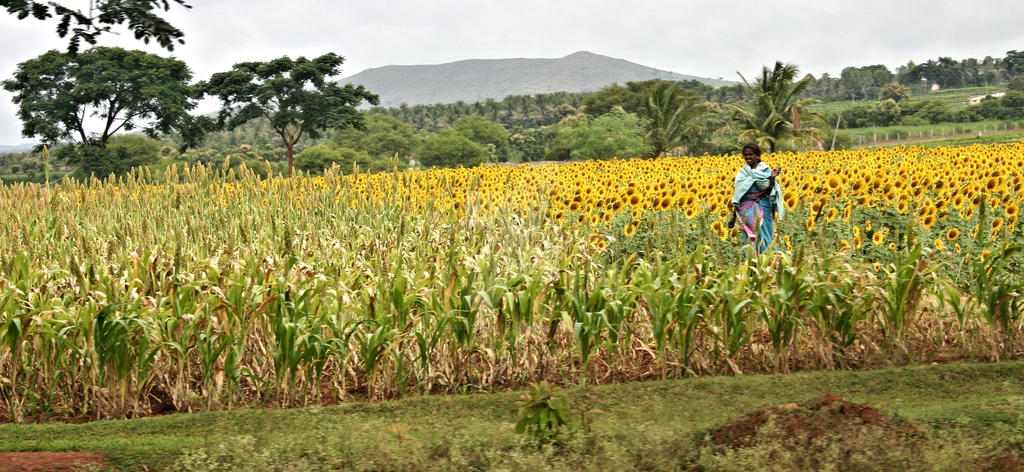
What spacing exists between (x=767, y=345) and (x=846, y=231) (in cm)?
375

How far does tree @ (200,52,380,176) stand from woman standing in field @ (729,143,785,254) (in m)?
36.0

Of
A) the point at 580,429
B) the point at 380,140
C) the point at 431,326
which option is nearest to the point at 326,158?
the point at 380,140

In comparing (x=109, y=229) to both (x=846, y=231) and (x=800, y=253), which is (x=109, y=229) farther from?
(x=846, y=231)

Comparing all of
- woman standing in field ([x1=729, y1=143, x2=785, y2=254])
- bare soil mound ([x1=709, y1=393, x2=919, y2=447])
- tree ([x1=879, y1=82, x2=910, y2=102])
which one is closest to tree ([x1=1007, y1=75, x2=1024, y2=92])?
tree ([x1=879, y1=82, x2=910, y2=102])

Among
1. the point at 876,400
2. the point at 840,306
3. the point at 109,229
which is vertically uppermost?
the point at 109,229

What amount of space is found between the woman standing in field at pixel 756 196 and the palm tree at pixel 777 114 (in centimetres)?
3052

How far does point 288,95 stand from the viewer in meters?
44.6

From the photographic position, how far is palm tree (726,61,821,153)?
128ft

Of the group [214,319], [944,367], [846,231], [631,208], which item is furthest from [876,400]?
[631,208]

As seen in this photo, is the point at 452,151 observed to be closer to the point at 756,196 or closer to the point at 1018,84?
the point at 756,196

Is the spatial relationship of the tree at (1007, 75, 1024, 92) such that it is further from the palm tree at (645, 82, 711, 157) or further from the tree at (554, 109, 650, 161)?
the tree at (554, 109, 650, 161)

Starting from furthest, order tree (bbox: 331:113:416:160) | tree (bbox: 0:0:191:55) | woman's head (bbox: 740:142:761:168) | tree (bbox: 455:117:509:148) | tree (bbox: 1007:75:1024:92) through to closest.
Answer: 1. tree (bbox: 1007:75:1024:92)
2. tree (bbox: 455:117:509:148)
3. tree (bbox: 331:113:416:160)
4. woman's head (bbox: 740:142:761:168)
5. tree (bbox: 0:0:191:55)

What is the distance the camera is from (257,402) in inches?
205

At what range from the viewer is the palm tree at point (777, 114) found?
38950 millimetres
